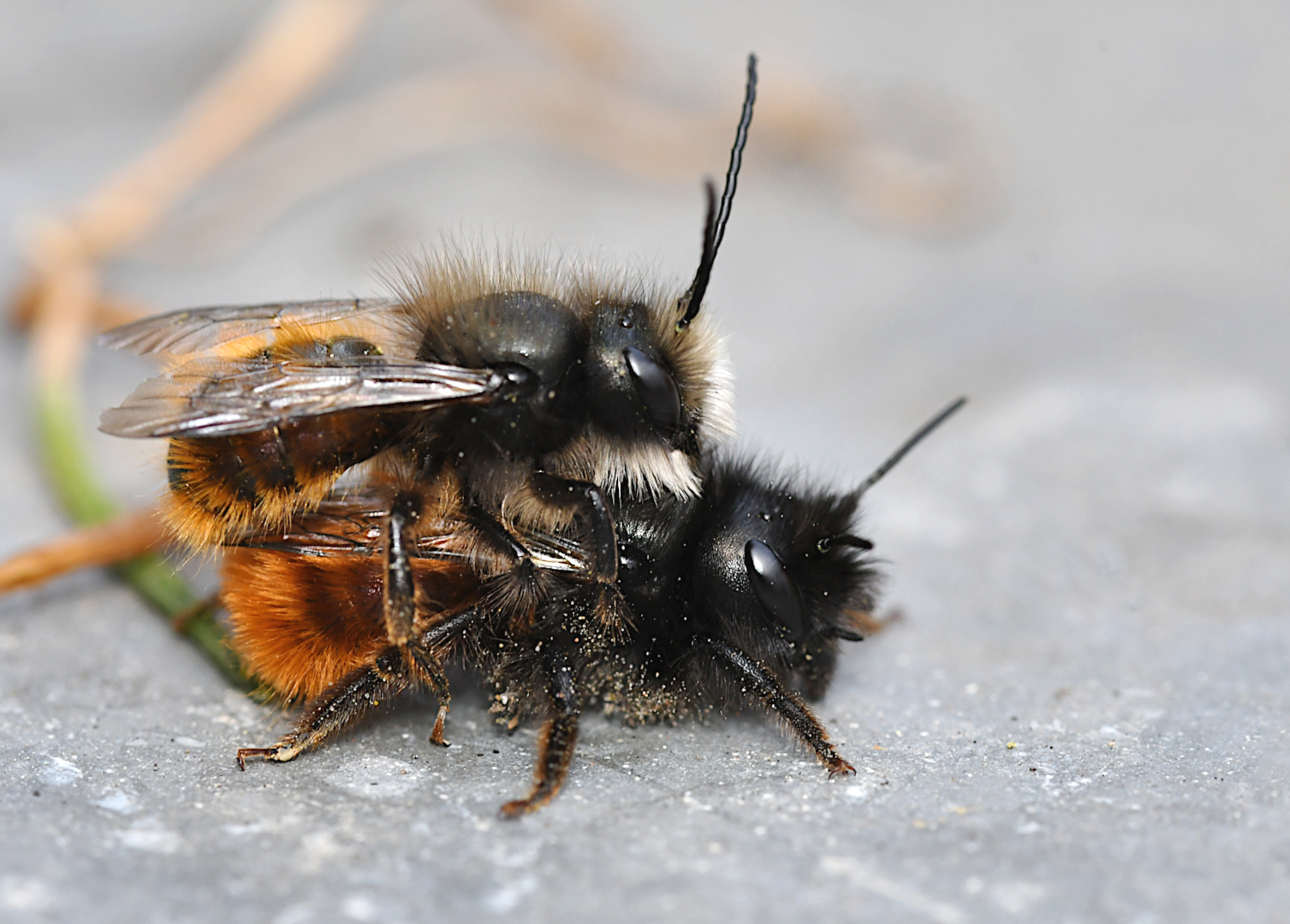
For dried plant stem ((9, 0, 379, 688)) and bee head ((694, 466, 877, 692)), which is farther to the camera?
dried plant stem ((9, 0, 379, 688))

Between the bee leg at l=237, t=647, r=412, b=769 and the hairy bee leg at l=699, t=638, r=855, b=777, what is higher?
the hairy bee leg at l=699, t=638, r=855, b=777

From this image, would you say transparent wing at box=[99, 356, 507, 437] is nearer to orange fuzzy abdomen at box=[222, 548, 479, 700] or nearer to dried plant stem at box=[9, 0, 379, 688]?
orange fuzzy abdomen at box=[222, 548, 479, 700]

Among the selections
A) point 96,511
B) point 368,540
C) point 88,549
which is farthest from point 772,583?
point 96,511

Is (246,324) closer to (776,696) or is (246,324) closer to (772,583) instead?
(772,583)

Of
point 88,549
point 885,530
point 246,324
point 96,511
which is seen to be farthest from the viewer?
point 885,530

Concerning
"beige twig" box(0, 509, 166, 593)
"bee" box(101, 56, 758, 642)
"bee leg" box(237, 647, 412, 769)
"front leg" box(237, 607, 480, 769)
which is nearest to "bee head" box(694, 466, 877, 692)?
"bee" box(101, 56, 758, 642)

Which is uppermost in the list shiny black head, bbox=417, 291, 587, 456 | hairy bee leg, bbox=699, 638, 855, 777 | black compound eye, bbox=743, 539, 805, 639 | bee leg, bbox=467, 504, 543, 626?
shiny black head, bbox=417, 291, 587, 456

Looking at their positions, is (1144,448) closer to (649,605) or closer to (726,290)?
(726,290)

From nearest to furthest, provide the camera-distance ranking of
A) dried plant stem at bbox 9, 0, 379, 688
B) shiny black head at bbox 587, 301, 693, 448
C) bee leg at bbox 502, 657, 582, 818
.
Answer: bee leg at bbox 502, 657, 582, 818
shiny black head at bbox 587, 301, 693, 448
dried plant stem at bbox 9, 0, 379, 688
